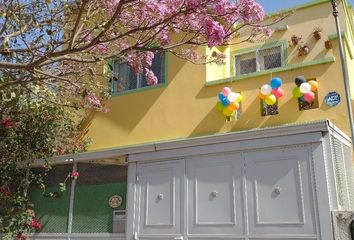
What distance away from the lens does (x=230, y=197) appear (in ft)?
26.8

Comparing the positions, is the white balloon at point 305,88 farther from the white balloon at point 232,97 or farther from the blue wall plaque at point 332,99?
the white balloon at point 232,97

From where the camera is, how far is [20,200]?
10477 millimetres

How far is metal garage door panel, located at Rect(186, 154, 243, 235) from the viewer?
808cm

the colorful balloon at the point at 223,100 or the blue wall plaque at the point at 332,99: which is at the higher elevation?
the colorful balloon at the point at 223,100

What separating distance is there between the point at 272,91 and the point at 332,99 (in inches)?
47.1

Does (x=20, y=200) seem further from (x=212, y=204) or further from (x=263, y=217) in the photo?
(x=263, y=217)

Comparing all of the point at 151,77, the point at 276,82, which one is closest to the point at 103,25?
the point at 151,77

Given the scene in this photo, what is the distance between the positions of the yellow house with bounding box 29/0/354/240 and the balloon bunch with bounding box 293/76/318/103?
15 centimetres

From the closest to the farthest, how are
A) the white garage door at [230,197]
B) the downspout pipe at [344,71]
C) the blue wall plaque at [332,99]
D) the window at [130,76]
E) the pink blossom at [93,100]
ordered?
the white garage door at [230,197] < the downspout pipe at [344,71] < the blue wall plaque at [332,99] < the pink blossom at [93,100] < the window at [130,76]

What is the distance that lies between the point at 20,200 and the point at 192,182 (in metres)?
4.36

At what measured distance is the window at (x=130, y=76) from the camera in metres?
11.7

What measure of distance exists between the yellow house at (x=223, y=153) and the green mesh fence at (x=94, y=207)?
0.07ft

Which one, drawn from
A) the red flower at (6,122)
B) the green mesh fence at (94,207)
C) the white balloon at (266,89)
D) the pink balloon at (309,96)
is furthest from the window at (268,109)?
the red flower at (6,122)

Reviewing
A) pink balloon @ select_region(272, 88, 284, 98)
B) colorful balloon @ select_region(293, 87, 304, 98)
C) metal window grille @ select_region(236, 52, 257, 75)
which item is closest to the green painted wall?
pink balloon @ select_region(272, 88, 284, 98)
